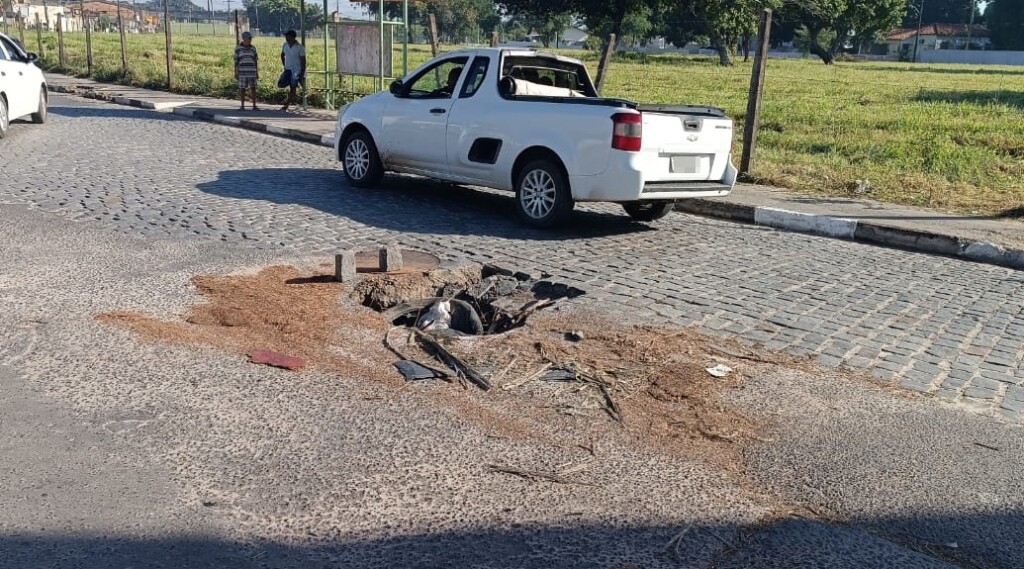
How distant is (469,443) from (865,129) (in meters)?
18.3

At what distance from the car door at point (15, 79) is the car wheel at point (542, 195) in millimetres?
10286

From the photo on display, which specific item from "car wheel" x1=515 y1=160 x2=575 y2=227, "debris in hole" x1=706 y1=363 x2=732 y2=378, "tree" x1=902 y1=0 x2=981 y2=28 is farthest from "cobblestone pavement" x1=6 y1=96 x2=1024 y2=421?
"tree" x1=902 y1=0 x2=981 y2=28

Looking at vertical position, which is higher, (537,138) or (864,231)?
(537,138)

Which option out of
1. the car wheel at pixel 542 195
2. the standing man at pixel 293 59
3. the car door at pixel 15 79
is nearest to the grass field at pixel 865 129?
the standing man at pixel 293 59

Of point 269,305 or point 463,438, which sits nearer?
point 463,438

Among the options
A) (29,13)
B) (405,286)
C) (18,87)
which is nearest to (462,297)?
(405,286)

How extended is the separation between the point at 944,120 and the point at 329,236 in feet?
61.7

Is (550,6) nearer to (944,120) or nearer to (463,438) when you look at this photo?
(944,120)

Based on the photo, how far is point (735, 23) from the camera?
5888 centimetres

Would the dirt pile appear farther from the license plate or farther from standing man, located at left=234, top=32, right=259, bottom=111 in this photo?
standing man, located at left=234, top=32, right=259, bottom=111

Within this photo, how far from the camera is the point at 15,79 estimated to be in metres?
15.7

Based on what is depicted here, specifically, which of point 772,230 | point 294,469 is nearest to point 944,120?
point 772,230

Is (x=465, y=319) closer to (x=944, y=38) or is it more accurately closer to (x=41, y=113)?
(x=41, y=113)

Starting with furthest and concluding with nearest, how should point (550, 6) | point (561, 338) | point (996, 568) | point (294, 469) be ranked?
point (550, 6) → point (561, 338) → point (294, 469) → point (996, 568)
